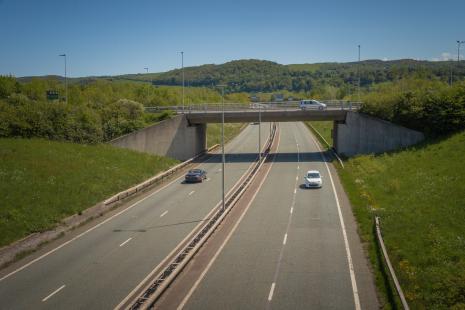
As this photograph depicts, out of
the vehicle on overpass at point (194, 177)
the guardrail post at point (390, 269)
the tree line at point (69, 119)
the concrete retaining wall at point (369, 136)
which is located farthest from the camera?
the concrete retaining wall at point (369, 136)

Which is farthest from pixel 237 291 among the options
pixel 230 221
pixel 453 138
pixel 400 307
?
pixel 453 138

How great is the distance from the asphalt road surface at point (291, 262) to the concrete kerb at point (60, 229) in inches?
429

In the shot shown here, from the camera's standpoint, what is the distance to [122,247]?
28.0 meters

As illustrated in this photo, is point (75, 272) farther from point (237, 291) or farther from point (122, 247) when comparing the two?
point (237, 291)

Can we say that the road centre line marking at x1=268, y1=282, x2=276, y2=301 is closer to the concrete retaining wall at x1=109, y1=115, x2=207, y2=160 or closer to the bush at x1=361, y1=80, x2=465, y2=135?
the bush at x1=361, y1=80, x2=465, y2=135

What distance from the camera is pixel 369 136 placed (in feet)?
203

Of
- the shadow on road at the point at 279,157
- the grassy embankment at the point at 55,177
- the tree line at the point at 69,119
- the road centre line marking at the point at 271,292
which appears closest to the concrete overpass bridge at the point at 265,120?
the shadow on road at the point at 279,157

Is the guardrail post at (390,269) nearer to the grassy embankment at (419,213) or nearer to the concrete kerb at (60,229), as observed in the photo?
the grassy embankment at (419,213)

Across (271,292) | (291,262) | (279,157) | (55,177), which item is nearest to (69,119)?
(55,177)

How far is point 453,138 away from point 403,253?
29.0 meters

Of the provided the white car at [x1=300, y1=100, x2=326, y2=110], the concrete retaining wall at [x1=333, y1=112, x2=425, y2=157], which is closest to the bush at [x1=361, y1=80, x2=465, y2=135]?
the concrete retaining wall at [x1=333, y1=112, x2=425, y2=157]

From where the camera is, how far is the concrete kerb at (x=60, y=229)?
26514 mm

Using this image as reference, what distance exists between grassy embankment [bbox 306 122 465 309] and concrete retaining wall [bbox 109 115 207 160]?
22164mm

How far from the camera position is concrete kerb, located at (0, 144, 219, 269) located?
26514 millimetres
